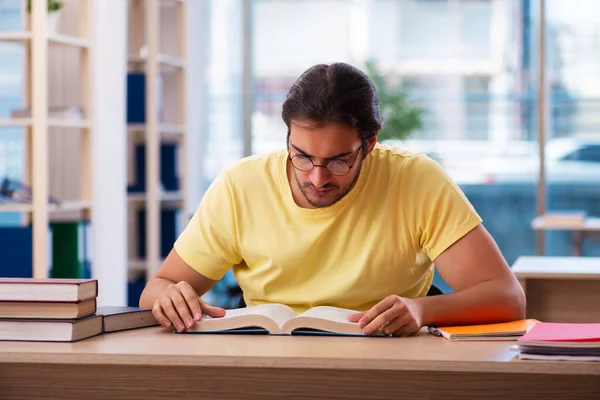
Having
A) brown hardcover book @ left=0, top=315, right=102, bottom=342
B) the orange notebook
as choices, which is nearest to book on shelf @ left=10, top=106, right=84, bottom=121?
brown hardcover book @ left=0, top=315, right=102, bottom=342

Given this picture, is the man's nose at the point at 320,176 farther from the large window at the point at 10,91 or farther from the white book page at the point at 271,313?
the large window at the point at 10,91

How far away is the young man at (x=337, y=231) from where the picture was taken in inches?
74.1

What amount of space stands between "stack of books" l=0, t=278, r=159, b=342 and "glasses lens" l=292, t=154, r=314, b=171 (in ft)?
1.56

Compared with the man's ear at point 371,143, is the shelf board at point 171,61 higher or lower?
higher

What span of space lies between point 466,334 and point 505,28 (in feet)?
15.4

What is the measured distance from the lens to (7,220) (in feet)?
15.0

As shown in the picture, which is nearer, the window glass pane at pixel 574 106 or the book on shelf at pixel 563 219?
the book on shelf at pixel 563 219

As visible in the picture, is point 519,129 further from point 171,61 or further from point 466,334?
point 466,334

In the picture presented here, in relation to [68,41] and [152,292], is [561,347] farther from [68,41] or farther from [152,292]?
[68,41]

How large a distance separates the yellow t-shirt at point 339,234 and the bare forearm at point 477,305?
0.14 metres

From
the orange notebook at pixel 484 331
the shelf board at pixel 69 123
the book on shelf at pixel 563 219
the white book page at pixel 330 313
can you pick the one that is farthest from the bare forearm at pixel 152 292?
the book on shelf at pixel 563 219

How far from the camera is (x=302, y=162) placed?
6.24 feet

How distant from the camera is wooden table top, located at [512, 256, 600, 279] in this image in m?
3.06

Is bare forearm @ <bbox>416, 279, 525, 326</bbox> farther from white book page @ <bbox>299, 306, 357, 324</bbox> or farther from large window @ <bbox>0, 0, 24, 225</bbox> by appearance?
large window @ <bbox>0, 0, 24, 225</bbox>
